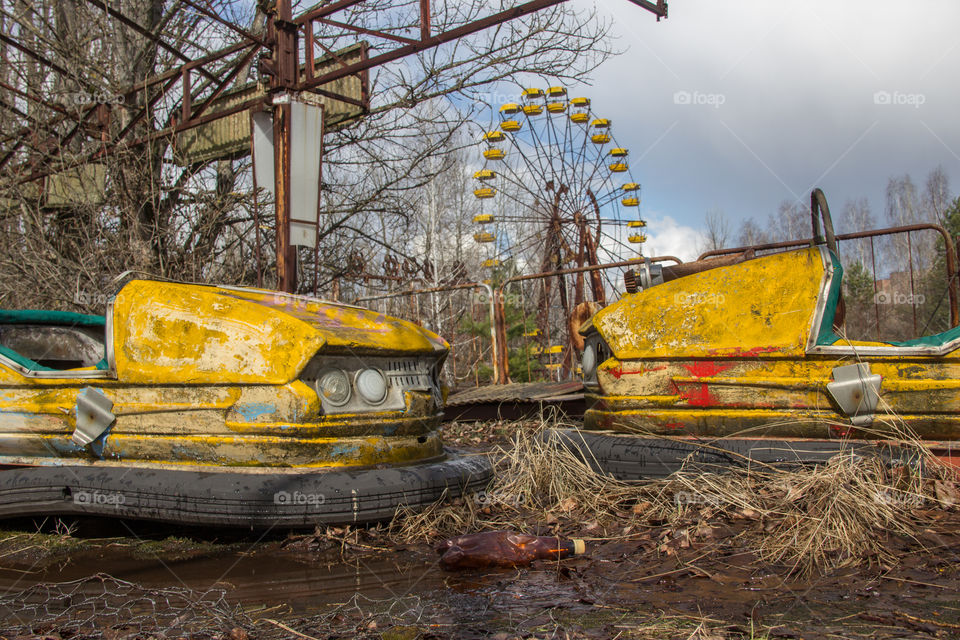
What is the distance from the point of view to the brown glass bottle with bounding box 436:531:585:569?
8.42ft

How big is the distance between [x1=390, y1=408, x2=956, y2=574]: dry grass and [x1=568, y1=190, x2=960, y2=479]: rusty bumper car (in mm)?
105

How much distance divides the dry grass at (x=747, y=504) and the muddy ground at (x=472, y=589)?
0.05m

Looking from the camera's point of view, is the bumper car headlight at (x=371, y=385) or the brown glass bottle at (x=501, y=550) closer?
the brown glass bottle at (x=501, y=550)

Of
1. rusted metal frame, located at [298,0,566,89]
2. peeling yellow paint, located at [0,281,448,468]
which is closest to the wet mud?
peeling yellow paint, located at [0,281,448,468]

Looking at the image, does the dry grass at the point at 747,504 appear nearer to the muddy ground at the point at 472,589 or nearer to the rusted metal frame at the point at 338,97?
the muddy ground at the point at 472,589

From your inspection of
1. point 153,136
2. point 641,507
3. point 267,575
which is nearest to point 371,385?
point 267,575

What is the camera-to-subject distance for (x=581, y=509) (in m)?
3.24

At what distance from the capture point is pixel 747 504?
2846 mm

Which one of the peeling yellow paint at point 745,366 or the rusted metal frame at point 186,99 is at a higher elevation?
the rusted metal frame at point 186,99

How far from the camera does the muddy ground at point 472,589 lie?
1883 mm

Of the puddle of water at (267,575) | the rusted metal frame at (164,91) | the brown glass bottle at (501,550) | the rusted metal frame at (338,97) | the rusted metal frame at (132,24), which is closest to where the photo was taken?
the puddle of water at (267,575)

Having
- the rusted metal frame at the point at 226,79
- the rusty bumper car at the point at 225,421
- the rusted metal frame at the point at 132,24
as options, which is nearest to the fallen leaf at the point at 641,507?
the rusty bumper car at the point at 225,421

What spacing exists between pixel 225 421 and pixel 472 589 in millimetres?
1263

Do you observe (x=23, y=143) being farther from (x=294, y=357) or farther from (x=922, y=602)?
(x=922, y=602)
